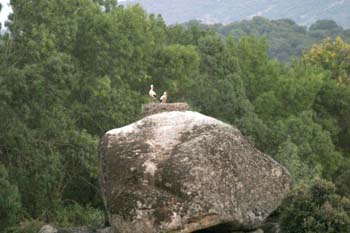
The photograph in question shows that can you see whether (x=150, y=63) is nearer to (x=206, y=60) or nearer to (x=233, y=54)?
(x=206, y=60)

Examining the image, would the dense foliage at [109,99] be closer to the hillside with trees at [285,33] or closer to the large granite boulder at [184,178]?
the large granite boulder at [184,178]

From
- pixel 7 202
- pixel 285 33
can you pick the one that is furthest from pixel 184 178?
pixel 285 33

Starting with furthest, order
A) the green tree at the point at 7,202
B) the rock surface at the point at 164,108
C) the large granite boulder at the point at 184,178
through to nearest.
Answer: the green tree at the point at 7,202, the rock surface at the point at 164,108, the large granite boulder at the point at 184,178

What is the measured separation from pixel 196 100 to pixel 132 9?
6012 mm

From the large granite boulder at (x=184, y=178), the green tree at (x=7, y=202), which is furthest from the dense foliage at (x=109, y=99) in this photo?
the large granite boulder at (x=184, y=178)

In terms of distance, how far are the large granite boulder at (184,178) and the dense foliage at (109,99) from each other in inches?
48.4

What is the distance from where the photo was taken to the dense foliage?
3097 cm

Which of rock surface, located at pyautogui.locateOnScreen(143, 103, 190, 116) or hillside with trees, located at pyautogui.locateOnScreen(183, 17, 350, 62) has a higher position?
hillside with trees, located at pyautogui.locateOnScreen(183, 17, 350, 62)

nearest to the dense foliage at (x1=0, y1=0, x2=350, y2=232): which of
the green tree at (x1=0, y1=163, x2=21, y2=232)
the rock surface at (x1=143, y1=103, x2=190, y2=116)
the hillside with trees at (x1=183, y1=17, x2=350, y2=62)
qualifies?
the green tree at (x1=0, y1=163, x2=21, y2=232)

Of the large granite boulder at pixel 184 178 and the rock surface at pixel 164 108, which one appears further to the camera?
the rock surface at pixel 164 108

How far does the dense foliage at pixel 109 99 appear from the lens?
31.0 metres

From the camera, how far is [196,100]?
42469 mm

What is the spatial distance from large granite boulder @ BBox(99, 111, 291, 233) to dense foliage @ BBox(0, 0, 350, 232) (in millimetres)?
1229

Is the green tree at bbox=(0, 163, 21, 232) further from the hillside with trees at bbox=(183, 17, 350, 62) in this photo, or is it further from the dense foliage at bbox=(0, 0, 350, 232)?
the hillside with trees at bbox=(183, 17, 350, 62)
